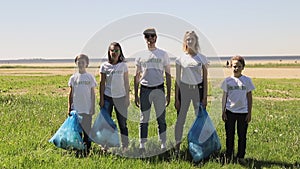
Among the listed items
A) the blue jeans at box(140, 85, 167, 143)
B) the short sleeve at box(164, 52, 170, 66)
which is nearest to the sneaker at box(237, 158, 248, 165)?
the blue jeans at box(140, 85, 167, 143)

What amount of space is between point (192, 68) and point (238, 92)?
0.77m

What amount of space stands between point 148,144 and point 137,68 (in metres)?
1.41

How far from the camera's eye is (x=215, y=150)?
629 centimetres

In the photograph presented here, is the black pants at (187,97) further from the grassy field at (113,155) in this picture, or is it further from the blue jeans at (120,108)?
the blue jeans at (120,108)

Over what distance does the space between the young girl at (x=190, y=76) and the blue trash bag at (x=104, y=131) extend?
1.11 meters

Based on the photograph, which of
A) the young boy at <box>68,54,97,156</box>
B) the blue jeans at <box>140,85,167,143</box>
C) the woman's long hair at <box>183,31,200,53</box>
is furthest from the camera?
the young boy at <box>68,54,97,156</box>

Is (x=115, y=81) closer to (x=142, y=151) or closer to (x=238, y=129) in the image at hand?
(x=142, y=151)

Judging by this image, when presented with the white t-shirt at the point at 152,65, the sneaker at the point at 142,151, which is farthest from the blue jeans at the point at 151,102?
the sneaker at the point at 142,151

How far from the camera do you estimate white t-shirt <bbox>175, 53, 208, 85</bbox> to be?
19.7ft

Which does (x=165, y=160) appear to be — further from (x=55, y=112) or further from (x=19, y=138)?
(x=55, y=112)

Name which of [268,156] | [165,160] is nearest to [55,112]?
[165,160]

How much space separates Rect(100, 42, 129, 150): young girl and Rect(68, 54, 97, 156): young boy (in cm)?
19

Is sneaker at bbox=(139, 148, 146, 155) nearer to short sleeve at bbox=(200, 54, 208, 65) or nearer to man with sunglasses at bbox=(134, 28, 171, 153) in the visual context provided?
man with sunglasses at bbox=(134, 28, 171, 153)

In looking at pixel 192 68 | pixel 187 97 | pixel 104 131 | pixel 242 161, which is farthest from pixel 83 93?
pixel 242 161
